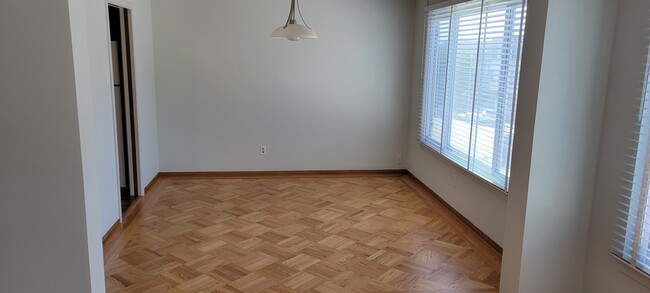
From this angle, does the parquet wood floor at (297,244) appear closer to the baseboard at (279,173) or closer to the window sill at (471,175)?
the baseboard at (279,173)

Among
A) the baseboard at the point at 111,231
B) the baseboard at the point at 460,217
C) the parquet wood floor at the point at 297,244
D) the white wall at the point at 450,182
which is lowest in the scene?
the parquet wood floor at the point at 297,244

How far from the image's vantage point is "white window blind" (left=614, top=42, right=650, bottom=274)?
7.82 ft

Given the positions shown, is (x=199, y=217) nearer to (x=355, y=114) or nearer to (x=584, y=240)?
(x=355, y=114)

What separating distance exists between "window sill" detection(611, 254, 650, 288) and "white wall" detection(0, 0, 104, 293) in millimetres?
2789

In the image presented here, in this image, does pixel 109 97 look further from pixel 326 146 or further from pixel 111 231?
pixel 326 146

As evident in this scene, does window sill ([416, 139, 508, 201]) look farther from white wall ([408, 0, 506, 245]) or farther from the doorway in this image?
the doorway

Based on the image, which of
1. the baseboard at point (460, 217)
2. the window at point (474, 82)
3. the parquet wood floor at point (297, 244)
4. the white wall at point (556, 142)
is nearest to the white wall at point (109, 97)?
the parquet wood floor at point (297, 244)

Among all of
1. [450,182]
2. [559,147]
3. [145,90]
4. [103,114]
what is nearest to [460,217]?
[450,182]

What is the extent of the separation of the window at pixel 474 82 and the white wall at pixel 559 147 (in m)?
0.76

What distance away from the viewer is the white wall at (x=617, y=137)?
2.44m

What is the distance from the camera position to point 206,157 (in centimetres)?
595

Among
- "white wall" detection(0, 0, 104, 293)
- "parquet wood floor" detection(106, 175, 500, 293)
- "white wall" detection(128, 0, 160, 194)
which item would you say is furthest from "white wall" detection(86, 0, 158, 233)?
"white wall" detection(0, 0, 104, 293)

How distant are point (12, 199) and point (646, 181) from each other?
314 centimetres

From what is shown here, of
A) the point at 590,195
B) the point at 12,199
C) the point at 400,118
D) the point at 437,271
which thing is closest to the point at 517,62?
the point at 590,195
